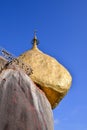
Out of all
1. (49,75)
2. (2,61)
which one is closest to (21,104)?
(2,61)

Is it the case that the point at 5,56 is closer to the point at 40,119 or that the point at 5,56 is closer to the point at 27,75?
the point at 27,75

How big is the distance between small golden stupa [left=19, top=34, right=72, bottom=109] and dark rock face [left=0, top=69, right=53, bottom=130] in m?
0.26

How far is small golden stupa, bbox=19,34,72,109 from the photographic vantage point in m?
4.52

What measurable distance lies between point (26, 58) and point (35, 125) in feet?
4.15

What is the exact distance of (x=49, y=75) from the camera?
462cm

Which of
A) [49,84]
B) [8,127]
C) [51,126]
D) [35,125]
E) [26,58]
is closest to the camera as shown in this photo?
[8,127]

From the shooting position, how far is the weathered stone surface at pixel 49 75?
452cm

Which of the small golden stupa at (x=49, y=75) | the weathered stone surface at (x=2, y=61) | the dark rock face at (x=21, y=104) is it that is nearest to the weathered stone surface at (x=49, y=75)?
the small golden stupa at (x=49, y=75)

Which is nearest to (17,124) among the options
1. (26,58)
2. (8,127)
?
(8,127)

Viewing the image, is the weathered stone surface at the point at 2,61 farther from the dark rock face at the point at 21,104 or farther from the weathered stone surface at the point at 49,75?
the weathered stone surface at the point at 49,75

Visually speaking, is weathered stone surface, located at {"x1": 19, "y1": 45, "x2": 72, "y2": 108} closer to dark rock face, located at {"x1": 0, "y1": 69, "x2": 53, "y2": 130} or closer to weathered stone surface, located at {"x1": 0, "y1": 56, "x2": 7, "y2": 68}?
dark rock face, located at {"x1": 0, "y1": 69, "x2": 53, "y2": 130}

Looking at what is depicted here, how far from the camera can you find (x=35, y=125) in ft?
12.5

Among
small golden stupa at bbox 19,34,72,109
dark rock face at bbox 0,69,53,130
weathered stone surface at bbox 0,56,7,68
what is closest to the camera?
dark rock face at bbox 0,69,53,130

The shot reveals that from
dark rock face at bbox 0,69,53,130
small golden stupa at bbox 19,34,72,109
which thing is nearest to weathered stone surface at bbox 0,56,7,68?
dark rock face at bbox 0,69,53,130
